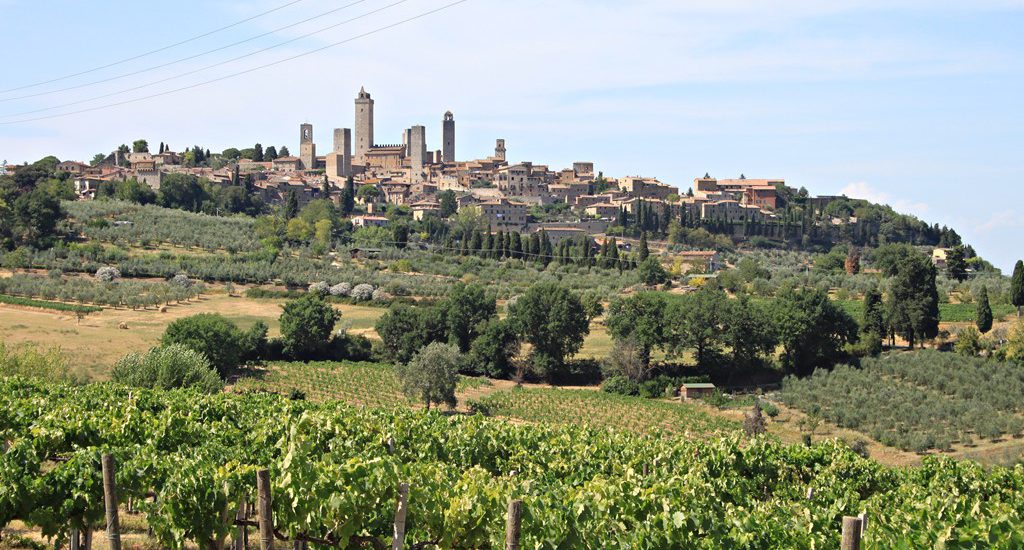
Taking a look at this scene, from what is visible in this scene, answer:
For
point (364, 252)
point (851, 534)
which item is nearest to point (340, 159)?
point (364, 252)

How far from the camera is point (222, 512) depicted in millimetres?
11367

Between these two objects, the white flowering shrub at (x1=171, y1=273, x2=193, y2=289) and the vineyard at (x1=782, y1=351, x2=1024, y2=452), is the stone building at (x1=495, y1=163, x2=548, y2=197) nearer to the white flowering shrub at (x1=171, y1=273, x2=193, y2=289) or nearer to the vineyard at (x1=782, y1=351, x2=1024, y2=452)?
the white flowering shrub at (x1=171, y1=273, x2=193, y2=289)

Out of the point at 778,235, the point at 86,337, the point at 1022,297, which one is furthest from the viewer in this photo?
the point at 778,235

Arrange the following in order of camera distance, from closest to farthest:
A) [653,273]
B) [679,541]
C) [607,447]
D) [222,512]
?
[679,541] < [222,512] < [607,447] < [653,273]

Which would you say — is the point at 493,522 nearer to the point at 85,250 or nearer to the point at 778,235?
the point at 85,250

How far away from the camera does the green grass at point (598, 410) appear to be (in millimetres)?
34031

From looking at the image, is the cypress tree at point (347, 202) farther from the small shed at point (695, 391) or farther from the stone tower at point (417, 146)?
the small shed at point (695, 391)

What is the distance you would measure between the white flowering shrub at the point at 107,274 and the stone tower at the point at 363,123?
101071mm

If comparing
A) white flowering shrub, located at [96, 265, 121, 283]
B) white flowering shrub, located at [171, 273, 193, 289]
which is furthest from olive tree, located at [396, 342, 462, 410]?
white flowering shrub, located at [96, 265, 121, 283]

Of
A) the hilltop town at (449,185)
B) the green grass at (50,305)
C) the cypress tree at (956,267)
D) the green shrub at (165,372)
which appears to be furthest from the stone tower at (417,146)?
the green shrub at (165,372)

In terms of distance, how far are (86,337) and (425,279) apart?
2827 centimetres

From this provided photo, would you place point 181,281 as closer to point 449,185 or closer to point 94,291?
point 94,291

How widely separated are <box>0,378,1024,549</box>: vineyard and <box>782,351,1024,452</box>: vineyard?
A: 1621 cm

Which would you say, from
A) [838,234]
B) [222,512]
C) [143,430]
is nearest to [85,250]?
[143,430]
